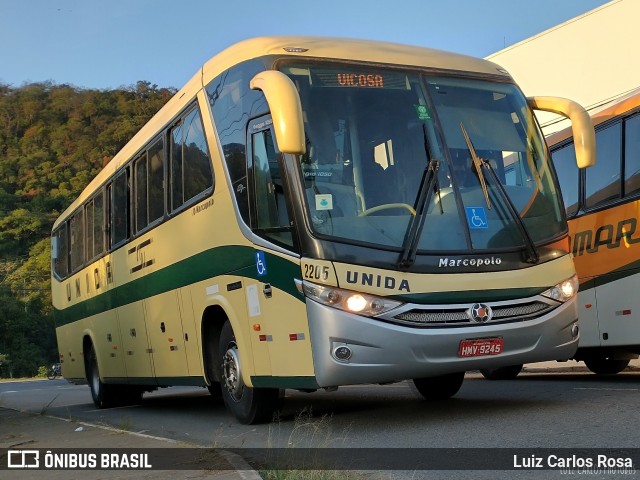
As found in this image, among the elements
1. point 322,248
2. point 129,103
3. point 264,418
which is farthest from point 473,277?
point 129,103

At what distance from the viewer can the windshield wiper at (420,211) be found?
7.67 meters

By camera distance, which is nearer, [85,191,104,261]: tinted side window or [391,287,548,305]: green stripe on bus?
[391,287,548,305]: green stripe on bus

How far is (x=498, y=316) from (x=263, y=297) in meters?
2.24

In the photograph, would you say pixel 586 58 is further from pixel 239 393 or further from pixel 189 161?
pixel 239 393

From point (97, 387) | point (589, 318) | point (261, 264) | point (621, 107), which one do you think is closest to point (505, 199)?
point (261, 264)

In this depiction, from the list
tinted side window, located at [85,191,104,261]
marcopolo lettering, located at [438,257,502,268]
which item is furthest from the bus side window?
tinted side window, located at [85,191,104,261]

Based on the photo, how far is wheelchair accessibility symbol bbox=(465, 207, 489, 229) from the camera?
26.4 feet

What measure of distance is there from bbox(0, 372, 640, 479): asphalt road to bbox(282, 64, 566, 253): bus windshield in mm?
1664

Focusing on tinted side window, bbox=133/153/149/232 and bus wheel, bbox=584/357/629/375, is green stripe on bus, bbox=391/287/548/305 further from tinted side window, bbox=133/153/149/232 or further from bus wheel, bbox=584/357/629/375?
bus wheel, bbox=584/357/629/375

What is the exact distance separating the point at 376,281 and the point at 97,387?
33.0 feet

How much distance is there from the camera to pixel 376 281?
7.57 metres

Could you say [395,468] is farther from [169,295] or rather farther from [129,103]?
[129,103]

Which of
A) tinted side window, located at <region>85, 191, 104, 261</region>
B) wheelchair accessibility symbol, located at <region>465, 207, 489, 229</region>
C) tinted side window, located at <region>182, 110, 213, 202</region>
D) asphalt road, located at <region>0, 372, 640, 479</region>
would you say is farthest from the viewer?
tinted side window, located at <region>85, 191, 104, 261</region>


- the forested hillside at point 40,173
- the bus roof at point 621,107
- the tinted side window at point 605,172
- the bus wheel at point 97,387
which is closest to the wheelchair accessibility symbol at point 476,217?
the tinted side window at point 605,172
